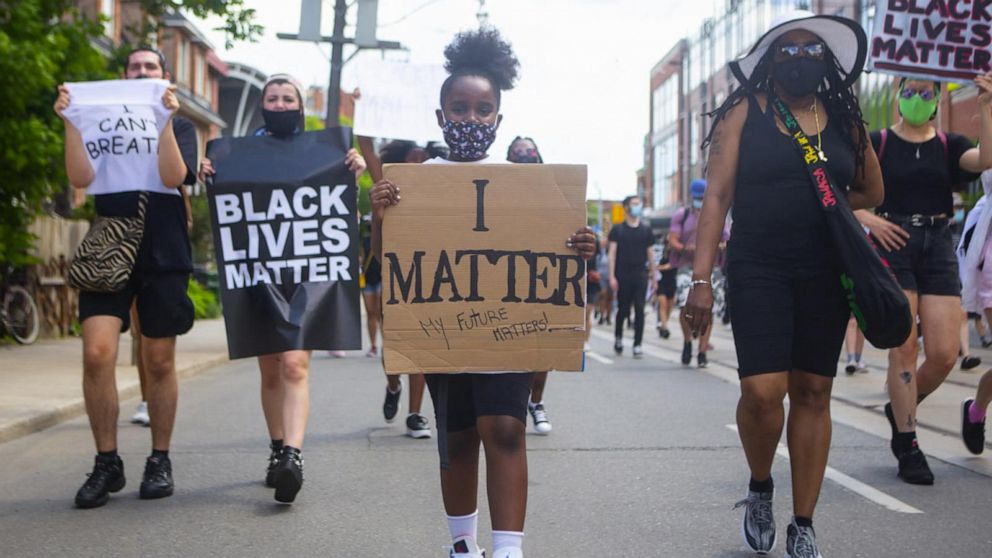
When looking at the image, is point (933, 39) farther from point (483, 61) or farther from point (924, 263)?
point (483, 61)

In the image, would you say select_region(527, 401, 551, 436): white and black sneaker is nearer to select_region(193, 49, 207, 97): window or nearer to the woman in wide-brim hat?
the woman in wide-brim hat

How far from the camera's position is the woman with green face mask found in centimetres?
598

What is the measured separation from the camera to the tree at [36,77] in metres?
13.6

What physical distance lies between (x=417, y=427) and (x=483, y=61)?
13.8 feet

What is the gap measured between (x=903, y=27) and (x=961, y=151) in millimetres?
829

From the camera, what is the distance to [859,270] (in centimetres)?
410

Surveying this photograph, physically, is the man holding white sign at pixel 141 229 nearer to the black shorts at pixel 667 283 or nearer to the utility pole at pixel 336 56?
the black shorts at pixel 667 283

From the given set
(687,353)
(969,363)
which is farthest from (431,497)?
(969,363)

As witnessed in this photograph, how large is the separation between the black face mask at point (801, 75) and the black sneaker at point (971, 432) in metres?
2.87

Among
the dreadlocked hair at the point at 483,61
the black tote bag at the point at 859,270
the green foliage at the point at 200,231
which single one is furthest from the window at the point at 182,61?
the black tote bag at the point at 859,270

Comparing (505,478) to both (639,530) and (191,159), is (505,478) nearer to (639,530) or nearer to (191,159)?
(639,530)

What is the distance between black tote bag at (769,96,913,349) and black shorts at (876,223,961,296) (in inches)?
73.4

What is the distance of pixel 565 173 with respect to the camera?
12.0ft

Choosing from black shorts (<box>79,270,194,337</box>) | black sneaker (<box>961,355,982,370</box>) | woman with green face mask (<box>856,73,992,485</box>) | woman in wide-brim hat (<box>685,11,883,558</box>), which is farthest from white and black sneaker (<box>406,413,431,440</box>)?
black sneaker (<box>961,355,982,370</box>)
